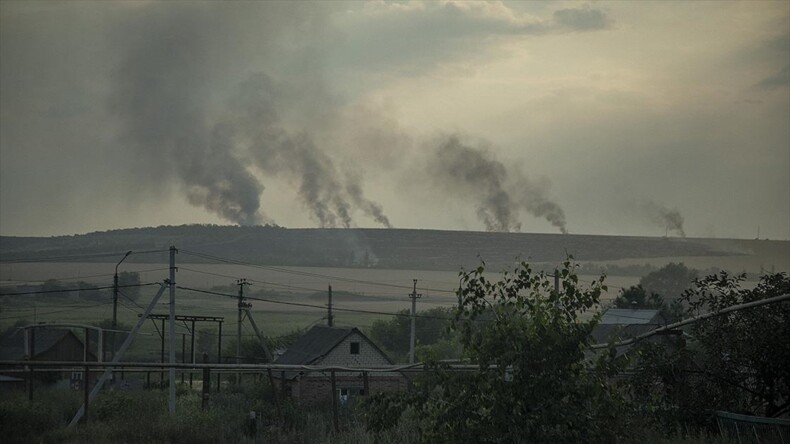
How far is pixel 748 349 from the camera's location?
48.0 ft

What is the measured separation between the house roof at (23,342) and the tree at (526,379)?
166 ft

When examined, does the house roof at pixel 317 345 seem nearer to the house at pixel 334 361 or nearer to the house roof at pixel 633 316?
the house at pixel 334 361

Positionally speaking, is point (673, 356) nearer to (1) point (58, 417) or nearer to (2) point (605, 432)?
(2) point (605, 432)

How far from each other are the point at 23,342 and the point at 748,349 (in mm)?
53187

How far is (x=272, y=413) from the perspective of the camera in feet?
80.7

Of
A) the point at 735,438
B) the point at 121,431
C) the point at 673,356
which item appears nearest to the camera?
the point at 735,438

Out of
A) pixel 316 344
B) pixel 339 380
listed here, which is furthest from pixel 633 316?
pixel 339 380

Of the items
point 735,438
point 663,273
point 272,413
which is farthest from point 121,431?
point 663,273

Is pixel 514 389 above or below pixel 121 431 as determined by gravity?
above

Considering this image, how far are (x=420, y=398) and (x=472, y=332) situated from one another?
1123 mm

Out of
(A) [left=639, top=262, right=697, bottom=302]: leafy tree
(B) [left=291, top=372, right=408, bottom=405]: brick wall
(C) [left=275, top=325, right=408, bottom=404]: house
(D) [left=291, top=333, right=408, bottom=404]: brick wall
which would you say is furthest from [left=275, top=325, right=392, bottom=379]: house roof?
(A) [left=639, top=262, right=697, bottom=302]: leafy tree

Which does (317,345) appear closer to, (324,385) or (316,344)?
(316,344)

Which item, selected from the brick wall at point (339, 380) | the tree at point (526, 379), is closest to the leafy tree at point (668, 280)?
the brick wall at point (339, 380)

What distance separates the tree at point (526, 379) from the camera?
11.5 metres
